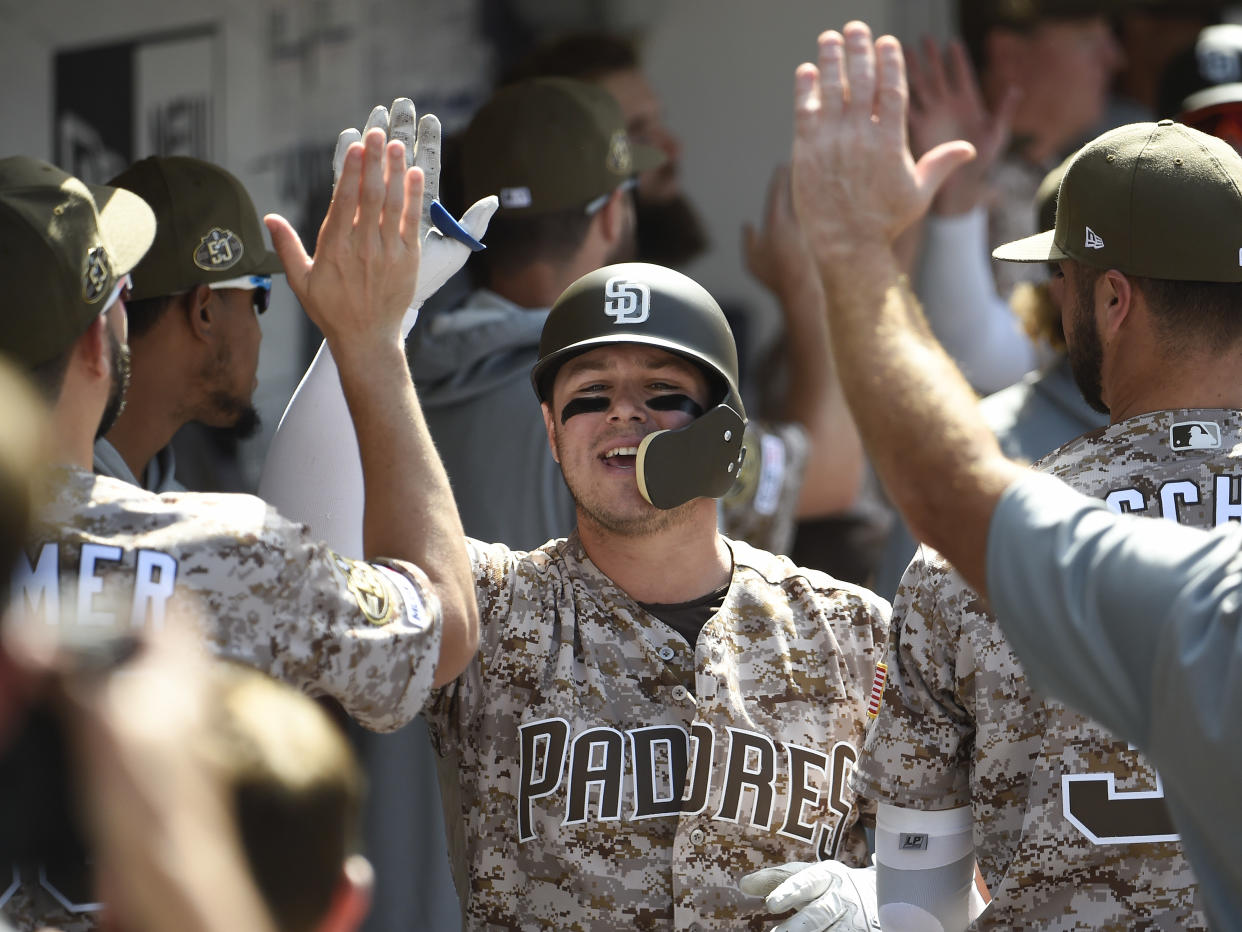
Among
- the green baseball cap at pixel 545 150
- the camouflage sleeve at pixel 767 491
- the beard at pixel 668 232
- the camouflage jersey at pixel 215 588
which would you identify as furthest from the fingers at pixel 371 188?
the beard at pixel 668 232

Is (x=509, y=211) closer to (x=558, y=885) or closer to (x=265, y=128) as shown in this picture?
(x=265, y=128)

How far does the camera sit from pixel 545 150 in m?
3.84

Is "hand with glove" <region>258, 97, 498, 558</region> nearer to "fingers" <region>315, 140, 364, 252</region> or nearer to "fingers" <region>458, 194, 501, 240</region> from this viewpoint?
"fingers" <region>458, 194, 501, 240</region>

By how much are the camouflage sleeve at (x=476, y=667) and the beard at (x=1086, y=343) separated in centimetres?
102

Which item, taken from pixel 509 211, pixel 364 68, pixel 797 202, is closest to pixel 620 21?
pixel 364 68

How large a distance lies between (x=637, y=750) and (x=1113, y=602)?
1.17 meters

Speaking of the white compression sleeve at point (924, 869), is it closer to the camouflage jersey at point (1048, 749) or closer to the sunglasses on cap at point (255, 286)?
the camouflage jersey at point (1048, 749)

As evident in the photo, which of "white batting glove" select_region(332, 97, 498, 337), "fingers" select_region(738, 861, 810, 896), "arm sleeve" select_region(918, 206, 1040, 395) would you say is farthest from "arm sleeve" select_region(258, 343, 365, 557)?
"arm sleeve" select_region(918, 206, 1040, 395)

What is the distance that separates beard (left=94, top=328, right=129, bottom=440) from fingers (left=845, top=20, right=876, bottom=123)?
3.19 ft

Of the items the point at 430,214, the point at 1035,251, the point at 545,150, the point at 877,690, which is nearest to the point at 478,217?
the point at 430,214

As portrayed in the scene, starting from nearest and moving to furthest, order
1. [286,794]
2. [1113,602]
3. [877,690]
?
[286,794]
[1113,602]
[877,690]

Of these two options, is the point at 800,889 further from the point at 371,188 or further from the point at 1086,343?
the point at 371,188

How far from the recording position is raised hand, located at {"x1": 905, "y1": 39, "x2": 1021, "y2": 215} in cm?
505

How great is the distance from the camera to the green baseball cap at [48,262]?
189 centimetres
